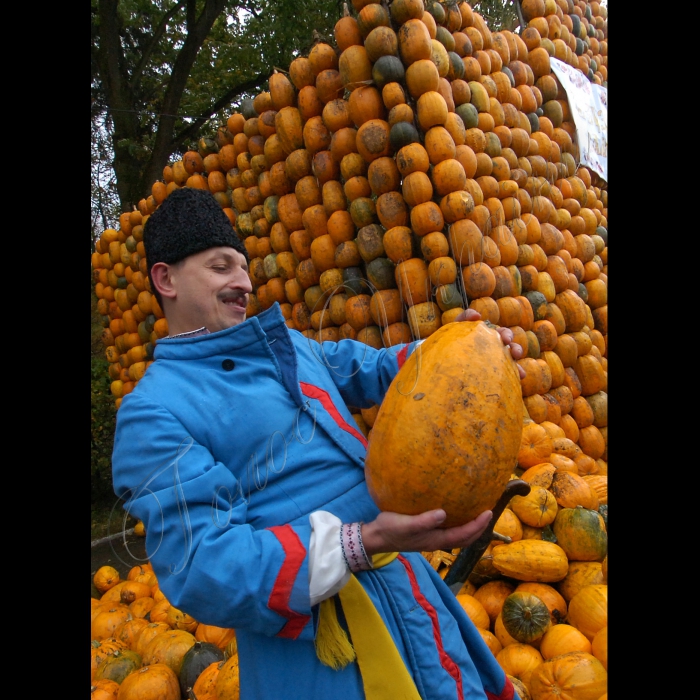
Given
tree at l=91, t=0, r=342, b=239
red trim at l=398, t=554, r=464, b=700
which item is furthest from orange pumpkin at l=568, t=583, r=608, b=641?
tree at l=91, t=0, r=342, b=239

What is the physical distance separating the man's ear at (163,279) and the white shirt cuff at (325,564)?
0.75m

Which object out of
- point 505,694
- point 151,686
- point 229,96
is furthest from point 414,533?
point 229,96

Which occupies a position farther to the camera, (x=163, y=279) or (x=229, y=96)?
(x=229, y=96)

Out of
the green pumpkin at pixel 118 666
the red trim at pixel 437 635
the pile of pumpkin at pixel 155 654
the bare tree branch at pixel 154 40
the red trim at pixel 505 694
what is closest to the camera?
the red trim at pixel 437 635

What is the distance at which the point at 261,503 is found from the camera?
1.18m

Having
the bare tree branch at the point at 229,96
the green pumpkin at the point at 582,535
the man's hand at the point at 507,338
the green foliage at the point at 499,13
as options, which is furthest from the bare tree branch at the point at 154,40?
the green pumpkin at the point at 582,535

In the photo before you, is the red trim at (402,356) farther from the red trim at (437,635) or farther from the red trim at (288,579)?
the red trim at (288,579)

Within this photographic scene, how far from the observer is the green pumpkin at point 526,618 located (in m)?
2.14

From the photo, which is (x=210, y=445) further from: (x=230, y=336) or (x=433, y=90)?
(x=433, y=90)

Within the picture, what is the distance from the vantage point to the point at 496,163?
362 cm

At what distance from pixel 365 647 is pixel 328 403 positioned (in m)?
0.60

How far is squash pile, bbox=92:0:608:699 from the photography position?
2391mm

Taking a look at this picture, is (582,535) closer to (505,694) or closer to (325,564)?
(505,694)

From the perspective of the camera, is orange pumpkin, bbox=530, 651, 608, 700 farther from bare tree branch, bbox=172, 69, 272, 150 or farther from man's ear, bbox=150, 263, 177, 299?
bare tree branch, bbox=172, 69, 272, 150
